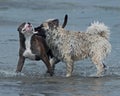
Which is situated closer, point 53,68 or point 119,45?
point 53,68

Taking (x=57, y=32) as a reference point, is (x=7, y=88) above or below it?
below

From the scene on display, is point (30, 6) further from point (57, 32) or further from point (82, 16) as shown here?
point (57, 32)

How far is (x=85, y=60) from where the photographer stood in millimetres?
14305

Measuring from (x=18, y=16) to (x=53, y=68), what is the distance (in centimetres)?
777

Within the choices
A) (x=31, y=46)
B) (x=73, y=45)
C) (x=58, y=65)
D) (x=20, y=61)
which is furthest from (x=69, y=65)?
Result: (x=58, y=65)

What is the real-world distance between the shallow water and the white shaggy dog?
0.32 metres

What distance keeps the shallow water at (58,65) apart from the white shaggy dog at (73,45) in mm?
317

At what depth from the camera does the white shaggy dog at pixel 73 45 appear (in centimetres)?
1277

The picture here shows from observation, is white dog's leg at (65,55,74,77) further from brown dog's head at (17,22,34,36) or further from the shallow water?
brown dog's head at (17,22,34,36)

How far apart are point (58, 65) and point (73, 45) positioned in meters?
1.25

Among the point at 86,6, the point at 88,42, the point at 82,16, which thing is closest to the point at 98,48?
the point at 88,42

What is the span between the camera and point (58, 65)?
13984mm

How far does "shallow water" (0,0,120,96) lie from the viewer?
36.6ft

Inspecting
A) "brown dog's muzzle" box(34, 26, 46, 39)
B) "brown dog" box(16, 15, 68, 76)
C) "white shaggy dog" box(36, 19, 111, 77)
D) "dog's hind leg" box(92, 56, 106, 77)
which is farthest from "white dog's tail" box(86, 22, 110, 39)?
"brown dog" box(16, 15, 68, 76)
